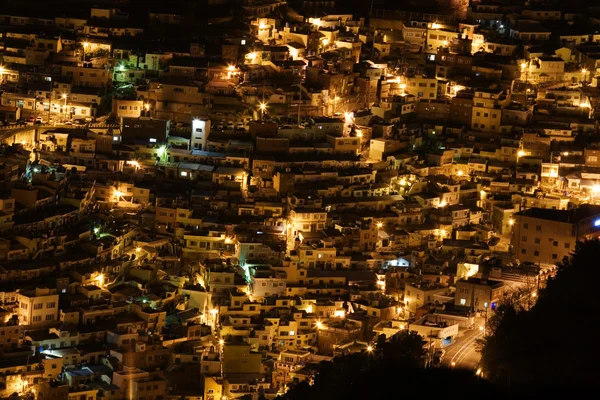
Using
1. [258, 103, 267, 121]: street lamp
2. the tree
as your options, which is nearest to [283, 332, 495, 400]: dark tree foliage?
the tree

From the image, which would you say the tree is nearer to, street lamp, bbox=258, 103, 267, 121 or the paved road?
Answer: the paved road

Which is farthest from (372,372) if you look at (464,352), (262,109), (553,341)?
(262,109)

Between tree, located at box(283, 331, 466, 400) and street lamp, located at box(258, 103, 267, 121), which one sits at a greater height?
street lamp, located at box(258, 103, 267, 121)

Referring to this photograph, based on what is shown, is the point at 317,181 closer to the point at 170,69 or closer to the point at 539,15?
the point at 170,69

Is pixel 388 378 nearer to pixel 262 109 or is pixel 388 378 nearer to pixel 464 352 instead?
pixel 464 352

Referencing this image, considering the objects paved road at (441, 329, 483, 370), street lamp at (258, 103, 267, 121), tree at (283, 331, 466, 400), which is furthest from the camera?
street lamp at (258, 103, 267, 121)

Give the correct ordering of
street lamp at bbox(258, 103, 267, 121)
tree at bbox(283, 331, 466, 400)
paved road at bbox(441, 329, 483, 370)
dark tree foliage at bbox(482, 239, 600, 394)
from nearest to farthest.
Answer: dark tree foliage at bbox(482, 239, 600, 394) → tree at bbox(283, 331, 466, 400) → paved road at bbox(441, 329, 483, 370) → street lamp at bbox(258, 103, 267, 121)

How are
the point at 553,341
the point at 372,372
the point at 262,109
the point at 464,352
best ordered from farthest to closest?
the point at 262,109
the point at 464,352
the point at 372,372
the point at 553,341

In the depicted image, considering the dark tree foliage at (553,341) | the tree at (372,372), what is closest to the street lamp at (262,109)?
the tree at (372,372)
